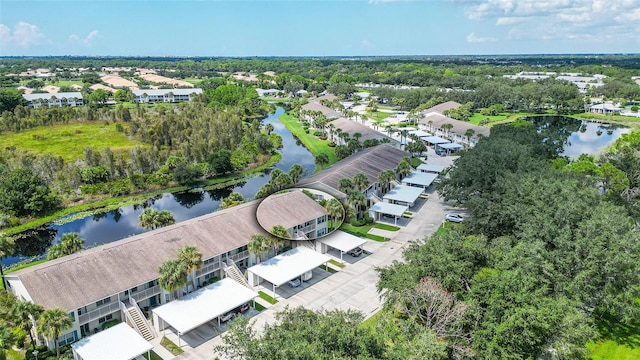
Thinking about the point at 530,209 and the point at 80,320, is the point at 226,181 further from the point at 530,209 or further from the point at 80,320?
the point at 530,209

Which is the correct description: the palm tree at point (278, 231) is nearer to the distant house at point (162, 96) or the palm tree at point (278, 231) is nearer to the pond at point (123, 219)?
the pond at point (123, 219)

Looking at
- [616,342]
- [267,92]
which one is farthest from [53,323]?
[267,92]

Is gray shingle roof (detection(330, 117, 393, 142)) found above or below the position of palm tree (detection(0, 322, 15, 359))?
below

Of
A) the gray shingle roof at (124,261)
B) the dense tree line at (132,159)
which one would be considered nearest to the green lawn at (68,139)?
the dense tree line at (132,159)

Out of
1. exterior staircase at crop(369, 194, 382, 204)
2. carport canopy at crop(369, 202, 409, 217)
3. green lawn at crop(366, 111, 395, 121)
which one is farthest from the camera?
green lawn at crop(366, 111, 395, 121)

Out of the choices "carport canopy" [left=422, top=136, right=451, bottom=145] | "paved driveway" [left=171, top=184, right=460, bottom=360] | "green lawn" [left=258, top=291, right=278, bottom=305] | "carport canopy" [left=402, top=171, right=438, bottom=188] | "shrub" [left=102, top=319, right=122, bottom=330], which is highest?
"carport canopy" [left=402, top=171, right=438, bottom=188]

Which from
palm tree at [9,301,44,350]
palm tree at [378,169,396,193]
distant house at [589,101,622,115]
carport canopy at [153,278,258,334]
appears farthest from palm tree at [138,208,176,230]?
distant house at [589,101,622,115]

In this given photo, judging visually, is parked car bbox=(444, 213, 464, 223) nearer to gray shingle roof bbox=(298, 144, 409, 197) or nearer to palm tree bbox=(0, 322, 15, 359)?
gray shingle roof bbox=(298, 144, 409, 197)
